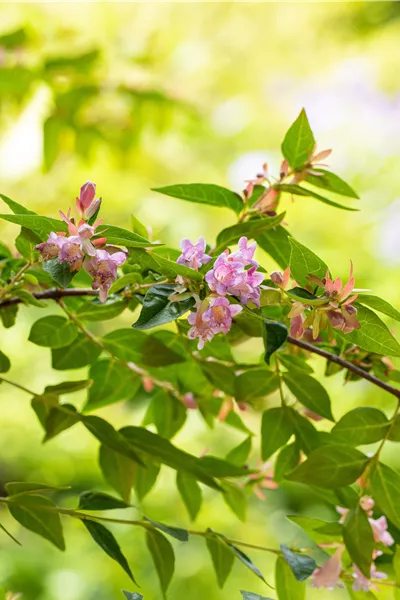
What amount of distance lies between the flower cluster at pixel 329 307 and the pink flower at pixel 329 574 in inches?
5.7

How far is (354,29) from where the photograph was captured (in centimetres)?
283

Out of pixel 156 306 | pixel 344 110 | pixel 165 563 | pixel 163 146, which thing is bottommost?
pixel 165 563

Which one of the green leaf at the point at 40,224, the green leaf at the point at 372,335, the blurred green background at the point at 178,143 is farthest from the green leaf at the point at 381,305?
the blurred green background at the point at 178,143

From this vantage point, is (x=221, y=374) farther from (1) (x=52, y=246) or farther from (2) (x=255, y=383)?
(1) (x=52, y=246)

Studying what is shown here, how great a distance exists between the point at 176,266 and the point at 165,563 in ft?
0.52

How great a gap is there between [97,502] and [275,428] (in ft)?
0.29

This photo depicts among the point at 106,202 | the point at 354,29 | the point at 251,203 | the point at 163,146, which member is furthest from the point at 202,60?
the point at 251,203

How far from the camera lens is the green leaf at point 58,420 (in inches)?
13.0

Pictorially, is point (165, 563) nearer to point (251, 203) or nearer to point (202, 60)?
point (251, 203)

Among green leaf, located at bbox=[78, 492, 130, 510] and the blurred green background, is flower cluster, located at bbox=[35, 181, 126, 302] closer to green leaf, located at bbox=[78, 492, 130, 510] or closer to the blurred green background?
green leaf, located at bbox=[78, 492, 130, 510]

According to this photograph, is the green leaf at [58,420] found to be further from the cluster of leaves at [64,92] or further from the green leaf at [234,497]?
the cluster of leaves at [64,92]

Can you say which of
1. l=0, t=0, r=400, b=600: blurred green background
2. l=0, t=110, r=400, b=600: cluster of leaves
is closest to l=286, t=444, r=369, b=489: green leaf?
l=0, t=110, r=400, b=600: cluster of leaves

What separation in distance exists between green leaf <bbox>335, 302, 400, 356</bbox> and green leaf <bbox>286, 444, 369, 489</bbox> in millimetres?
72

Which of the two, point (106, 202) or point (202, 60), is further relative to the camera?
point (202, 60)
